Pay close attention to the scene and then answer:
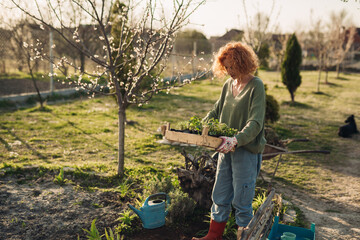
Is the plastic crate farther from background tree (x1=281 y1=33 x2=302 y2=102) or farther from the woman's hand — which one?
background tree (x1=281 y1=33 x2=302 y2=102)

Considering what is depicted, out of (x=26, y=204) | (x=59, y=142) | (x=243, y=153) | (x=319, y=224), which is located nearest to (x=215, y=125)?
(x=243, y=153)

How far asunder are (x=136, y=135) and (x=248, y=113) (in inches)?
207

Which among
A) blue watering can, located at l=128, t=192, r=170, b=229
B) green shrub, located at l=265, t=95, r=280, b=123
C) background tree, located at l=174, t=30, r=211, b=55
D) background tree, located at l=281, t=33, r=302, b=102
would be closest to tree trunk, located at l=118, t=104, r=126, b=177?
blue watering can, located at l=128, t=192, r=170, b=229

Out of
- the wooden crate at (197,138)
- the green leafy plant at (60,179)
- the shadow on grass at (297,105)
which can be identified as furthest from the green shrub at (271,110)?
the wooden crate at (197,138)

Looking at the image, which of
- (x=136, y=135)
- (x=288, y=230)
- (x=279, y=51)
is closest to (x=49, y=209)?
(x=288, y=230)

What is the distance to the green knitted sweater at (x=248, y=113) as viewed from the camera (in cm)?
Result: 283

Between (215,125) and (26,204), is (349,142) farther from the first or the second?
(26,204)

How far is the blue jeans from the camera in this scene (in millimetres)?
3004

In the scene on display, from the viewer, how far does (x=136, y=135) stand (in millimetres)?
7980

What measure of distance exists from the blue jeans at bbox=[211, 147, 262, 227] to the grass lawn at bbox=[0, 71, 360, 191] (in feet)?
7.96

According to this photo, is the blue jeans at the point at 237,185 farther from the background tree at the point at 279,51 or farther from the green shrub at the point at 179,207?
the background tree at the point at 279,51

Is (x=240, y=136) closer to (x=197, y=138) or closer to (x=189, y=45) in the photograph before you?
(x=197, y=138)

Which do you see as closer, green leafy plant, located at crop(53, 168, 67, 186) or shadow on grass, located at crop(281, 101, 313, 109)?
green leafy plant, located at crop(53, 168, 67, 186)

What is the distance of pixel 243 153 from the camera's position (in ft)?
9.87
